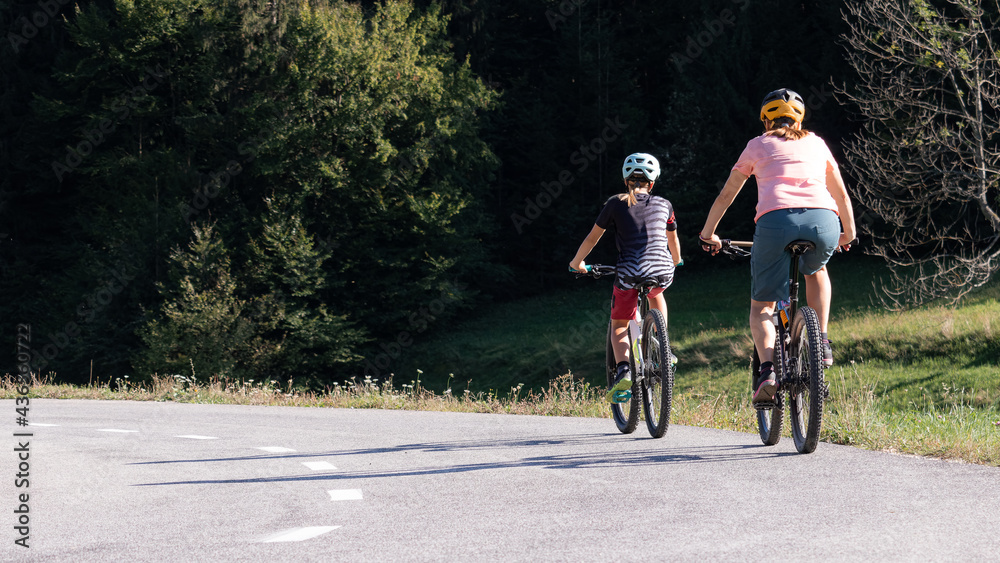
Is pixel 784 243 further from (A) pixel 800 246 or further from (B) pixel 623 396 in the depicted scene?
(B) pixel 623 396

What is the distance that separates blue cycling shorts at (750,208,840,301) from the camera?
612cm

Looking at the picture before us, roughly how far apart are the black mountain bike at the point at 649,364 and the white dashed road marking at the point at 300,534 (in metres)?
3.13

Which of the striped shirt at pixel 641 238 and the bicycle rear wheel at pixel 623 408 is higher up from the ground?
the striped shirt at pixel 641 238

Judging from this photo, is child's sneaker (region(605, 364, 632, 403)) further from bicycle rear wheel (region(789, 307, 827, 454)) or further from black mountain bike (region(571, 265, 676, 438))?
bicycle rear wheel (region(789, 307, 827, 454))

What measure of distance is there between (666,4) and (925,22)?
3212cm

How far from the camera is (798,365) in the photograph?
6117 mm

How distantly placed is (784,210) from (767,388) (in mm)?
1109

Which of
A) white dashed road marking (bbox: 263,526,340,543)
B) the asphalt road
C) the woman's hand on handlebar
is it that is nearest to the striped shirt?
A: the woman's hand on handlebar

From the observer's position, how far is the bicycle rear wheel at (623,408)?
301 inches

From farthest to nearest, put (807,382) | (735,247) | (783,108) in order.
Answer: (735,247), (783,108), (807,382)

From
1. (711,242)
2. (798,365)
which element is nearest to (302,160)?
(711,242)

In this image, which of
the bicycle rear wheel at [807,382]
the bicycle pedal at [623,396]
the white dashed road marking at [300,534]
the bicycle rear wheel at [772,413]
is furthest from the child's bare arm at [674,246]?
the white dashed road marking at [300,534]

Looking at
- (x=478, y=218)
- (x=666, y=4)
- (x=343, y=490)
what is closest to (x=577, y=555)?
(x=343, y=490)

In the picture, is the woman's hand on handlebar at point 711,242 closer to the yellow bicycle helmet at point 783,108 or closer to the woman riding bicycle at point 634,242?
the woman riding bicycle at point 634,242
